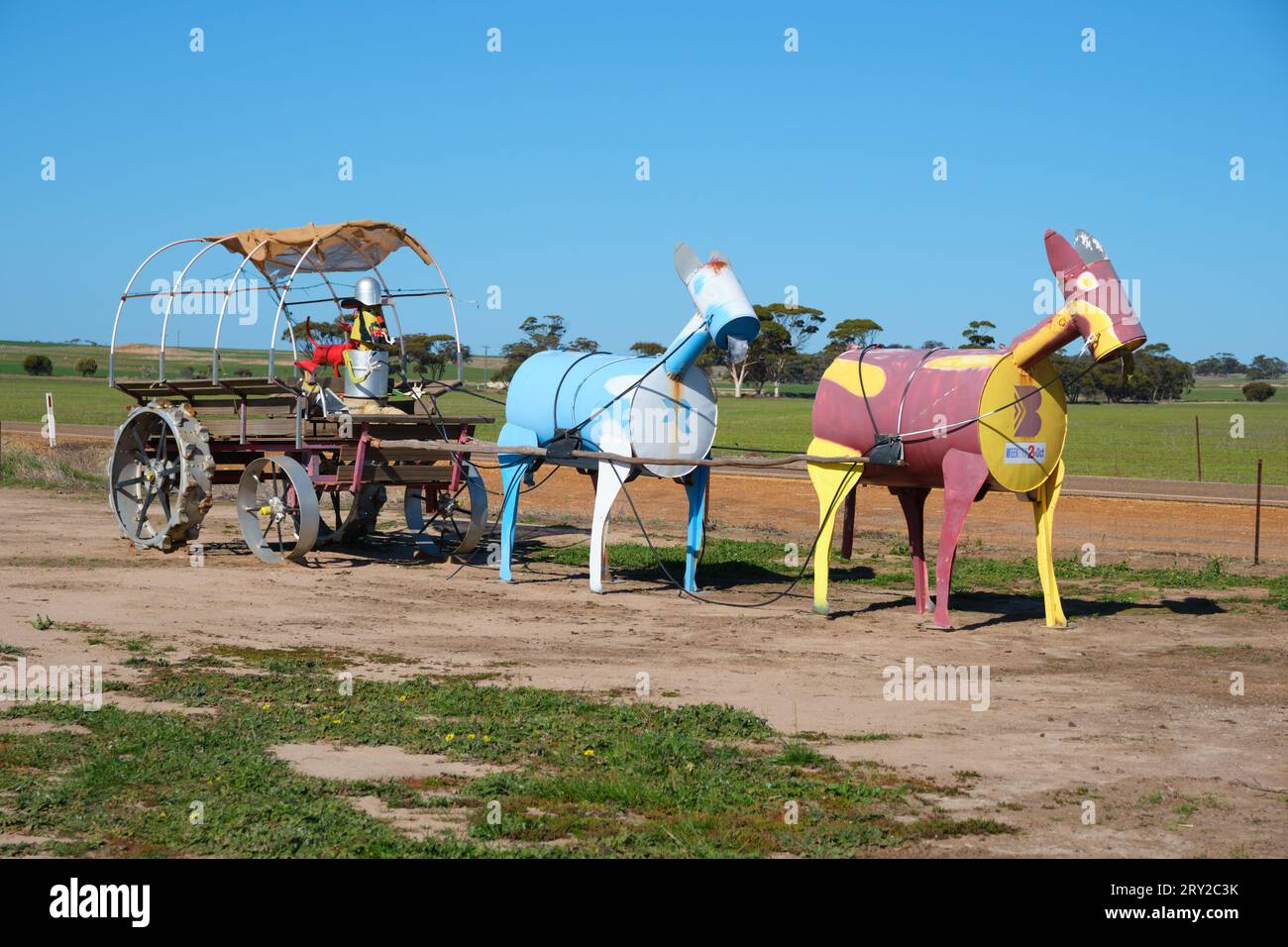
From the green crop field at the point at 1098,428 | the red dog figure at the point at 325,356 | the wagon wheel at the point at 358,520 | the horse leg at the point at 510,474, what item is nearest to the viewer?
the horse leg at the point at 510,474

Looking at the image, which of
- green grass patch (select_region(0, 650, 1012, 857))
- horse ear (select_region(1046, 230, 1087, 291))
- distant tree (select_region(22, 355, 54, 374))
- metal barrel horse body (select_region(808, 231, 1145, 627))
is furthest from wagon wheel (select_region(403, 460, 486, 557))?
distant tree (select_region(22, 355, 54, 374))

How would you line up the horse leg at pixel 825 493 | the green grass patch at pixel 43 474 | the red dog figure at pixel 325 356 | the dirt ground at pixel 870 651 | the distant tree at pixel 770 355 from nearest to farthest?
the dirt ground at pixel 870 651 → the horse leg at pixel 825 493 → the red dog figure at pixel 325 356 → the green grass patch at pixel 43 474 → the distant tree at pixel 770 355

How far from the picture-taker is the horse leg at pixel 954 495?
12.3 m

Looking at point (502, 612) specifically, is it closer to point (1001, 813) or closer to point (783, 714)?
point (783, 714)

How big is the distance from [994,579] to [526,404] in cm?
603

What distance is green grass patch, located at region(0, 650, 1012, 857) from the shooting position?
6.51m

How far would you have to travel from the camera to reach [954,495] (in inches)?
488

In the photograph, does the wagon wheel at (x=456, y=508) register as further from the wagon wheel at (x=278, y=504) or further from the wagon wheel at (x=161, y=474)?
the wagon wheel at (x=161, y=474)

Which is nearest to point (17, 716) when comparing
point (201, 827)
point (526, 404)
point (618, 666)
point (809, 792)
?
point (201, 827)

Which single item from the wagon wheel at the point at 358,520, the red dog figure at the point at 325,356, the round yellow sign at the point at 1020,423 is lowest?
the wagon wheel at the point at 358,520

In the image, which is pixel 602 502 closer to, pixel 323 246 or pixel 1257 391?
pixel 323 246

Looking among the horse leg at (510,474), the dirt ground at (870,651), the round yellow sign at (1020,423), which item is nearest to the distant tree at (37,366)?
the dirt ground at (870,651)

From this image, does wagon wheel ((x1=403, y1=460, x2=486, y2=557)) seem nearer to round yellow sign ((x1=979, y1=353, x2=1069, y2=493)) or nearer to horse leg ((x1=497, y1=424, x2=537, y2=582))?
horse leg ((x1=497, y1=424, x2=537, y2=582))

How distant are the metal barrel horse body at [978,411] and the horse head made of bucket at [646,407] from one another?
138cm
